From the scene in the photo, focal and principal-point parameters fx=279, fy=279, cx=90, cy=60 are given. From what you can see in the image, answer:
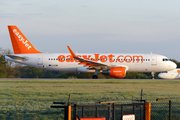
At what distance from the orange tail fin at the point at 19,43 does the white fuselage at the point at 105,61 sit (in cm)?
112

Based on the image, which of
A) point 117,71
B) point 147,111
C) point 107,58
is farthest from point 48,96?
point 107,58

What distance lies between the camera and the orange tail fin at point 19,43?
3756cm

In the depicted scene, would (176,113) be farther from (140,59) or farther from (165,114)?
(140,59)

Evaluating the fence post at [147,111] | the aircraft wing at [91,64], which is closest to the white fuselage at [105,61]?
the aircraft wing at [91,64]

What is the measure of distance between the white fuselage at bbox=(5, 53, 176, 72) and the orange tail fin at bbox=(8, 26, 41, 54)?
112 centimetres

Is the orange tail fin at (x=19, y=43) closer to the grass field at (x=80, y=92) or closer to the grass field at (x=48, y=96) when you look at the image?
the grass field at (x=80, y=92)

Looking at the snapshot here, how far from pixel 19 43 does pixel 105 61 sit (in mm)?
11860

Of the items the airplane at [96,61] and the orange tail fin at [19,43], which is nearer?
the airplane at [96,61]

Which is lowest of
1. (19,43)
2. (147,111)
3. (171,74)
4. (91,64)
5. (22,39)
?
(147,111)

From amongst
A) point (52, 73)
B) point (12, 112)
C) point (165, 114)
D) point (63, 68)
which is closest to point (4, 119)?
point (12, 112)

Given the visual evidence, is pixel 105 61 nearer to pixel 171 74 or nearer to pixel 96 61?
pixel 96 61

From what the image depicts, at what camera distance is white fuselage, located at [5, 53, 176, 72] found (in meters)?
35.7

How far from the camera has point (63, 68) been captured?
36.3 m

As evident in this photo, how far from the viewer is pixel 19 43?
→ 1479 inches
